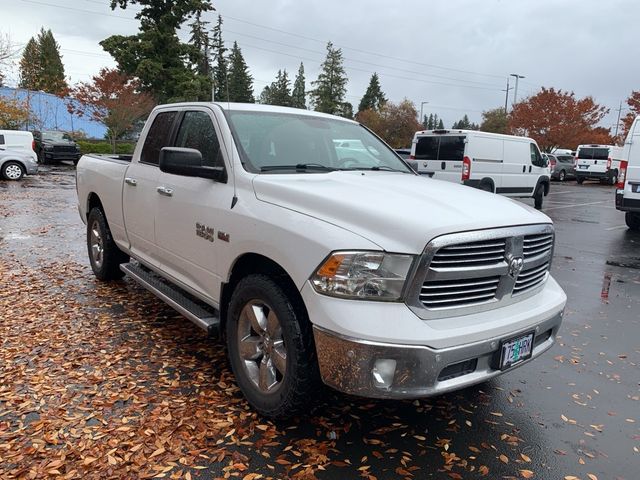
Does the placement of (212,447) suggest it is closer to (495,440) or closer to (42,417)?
(42,417)

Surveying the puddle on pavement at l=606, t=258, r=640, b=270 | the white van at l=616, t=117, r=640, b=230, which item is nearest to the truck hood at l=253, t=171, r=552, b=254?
the puddle on pavement at l=606, t=258, r=640, b=270

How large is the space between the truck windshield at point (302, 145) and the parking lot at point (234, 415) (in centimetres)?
163

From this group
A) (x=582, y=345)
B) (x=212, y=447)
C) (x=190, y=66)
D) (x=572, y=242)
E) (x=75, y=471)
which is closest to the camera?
(x=75, y=471)

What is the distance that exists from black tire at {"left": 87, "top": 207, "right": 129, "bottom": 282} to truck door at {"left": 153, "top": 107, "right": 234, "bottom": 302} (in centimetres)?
168

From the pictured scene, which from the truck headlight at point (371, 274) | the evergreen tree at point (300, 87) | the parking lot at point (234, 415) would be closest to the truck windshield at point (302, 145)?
the truck headlight at point (371, 274)

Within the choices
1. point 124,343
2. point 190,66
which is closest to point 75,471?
point 124,343

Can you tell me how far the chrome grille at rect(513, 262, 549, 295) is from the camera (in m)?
3.18

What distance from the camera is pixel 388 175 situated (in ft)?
13.1

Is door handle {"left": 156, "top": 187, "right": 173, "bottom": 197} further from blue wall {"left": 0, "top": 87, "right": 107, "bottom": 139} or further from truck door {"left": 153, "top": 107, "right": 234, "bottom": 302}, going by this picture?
blue wall {"left": 0, "top": 87, "right": 107, "bottom": 139}

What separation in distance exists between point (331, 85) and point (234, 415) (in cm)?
6759

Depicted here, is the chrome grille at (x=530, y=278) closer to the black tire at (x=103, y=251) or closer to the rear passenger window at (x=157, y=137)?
the rear passenger window at (x=157, y=137)

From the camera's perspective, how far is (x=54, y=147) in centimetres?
2617

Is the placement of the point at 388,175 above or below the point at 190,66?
below

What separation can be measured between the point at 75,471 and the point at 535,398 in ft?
9.84
